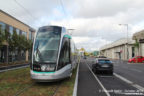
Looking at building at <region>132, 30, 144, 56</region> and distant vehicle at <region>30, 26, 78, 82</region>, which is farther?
building at <region>132, 30, 144, 56</region>

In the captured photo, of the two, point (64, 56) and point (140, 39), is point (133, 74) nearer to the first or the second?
point (64, 56)

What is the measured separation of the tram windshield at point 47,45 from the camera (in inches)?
309

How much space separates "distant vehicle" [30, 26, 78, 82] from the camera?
751cm

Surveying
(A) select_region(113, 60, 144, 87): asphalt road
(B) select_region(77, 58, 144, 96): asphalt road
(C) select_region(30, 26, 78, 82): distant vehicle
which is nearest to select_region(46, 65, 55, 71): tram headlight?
(C) select_region(30, 26, 78, 82): distant vehicle

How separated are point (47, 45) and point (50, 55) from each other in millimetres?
684

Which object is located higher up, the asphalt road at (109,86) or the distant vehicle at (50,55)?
the distant vehicle at (50,55)

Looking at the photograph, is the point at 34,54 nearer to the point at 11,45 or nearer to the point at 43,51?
the point at 43,51

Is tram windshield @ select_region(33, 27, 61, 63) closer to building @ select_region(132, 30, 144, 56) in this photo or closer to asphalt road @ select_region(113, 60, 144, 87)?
asphalt road @ select_region(113, 60, 144, 87)

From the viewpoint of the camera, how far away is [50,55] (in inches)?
311

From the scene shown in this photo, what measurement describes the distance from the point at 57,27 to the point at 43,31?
93cm

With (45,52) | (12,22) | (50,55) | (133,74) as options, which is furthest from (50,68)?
(12,22)

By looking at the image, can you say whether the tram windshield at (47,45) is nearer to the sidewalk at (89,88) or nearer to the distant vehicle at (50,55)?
the distant vehicle at (50,55)

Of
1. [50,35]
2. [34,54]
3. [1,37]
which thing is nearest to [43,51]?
[34,54]

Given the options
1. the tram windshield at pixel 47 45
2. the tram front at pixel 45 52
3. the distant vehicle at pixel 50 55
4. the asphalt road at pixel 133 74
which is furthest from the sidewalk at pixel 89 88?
the asphalt road at pixel 133 74
